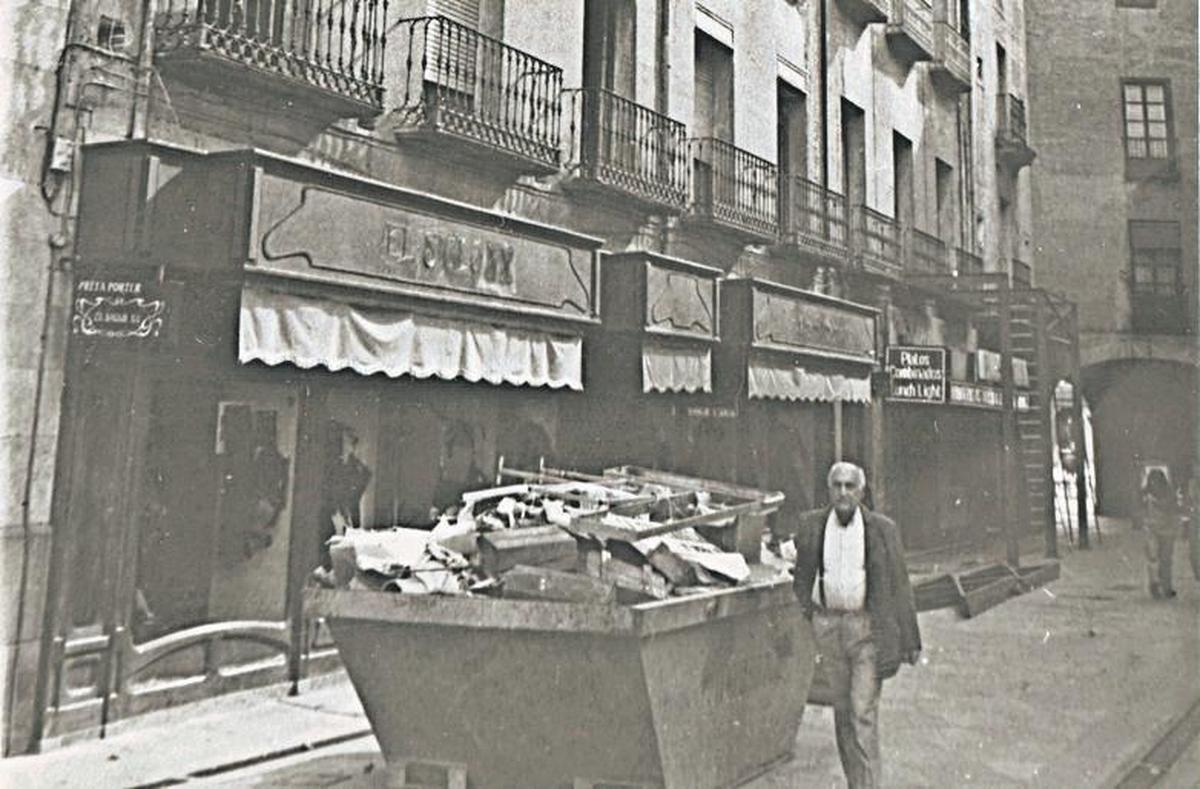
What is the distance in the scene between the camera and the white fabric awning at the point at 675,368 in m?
7.29

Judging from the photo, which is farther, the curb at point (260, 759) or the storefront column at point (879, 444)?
the storefront column at point (879, 444)

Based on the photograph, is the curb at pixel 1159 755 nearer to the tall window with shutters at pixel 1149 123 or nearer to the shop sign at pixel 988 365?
the shop sign at pixel 988 365

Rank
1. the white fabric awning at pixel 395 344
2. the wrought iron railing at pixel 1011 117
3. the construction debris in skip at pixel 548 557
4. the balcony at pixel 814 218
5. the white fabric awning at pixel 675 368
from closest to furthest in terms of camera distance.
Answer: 1. the construction debris in skip at pixel 548 557
2. the white fabric awning at pixel 395 344
3. the wrought iron railing at pixel 1011 117
4. the white fabric awning at pixel 675 368
5. the balcony at pixel 814 218

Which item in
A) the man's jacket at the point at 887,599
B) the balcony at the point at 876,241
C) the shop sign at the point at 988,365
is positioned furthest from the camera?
the balcony at the point at 876,241

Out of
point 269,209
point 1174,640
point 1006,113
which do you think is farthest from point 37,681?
point 1006,113

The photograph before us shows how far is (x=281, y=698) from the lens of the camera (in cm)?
557

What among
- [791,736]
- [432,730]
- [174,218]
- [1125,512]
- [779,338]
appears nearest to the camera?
[432,730]

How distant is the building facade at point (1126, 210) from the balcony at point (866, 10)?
228 centimetres

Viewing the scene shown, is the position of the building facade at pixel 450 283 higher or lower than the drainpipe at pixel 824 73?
lower

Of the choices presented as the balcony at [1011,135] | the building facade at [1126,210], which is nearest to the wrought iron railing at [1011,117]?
the balcony at [1011,135]

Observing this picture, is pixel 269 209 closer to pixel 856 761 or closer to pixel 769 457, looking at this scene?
pixel 856 761

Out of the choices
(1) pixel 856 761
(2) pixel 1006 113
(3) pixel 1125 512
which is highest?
(2) pixel 1006 113

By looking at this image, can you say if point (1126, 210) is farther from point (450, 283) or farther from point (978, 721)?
point (450, 283)

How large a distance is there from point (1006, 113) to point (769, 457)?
3.37 metres
